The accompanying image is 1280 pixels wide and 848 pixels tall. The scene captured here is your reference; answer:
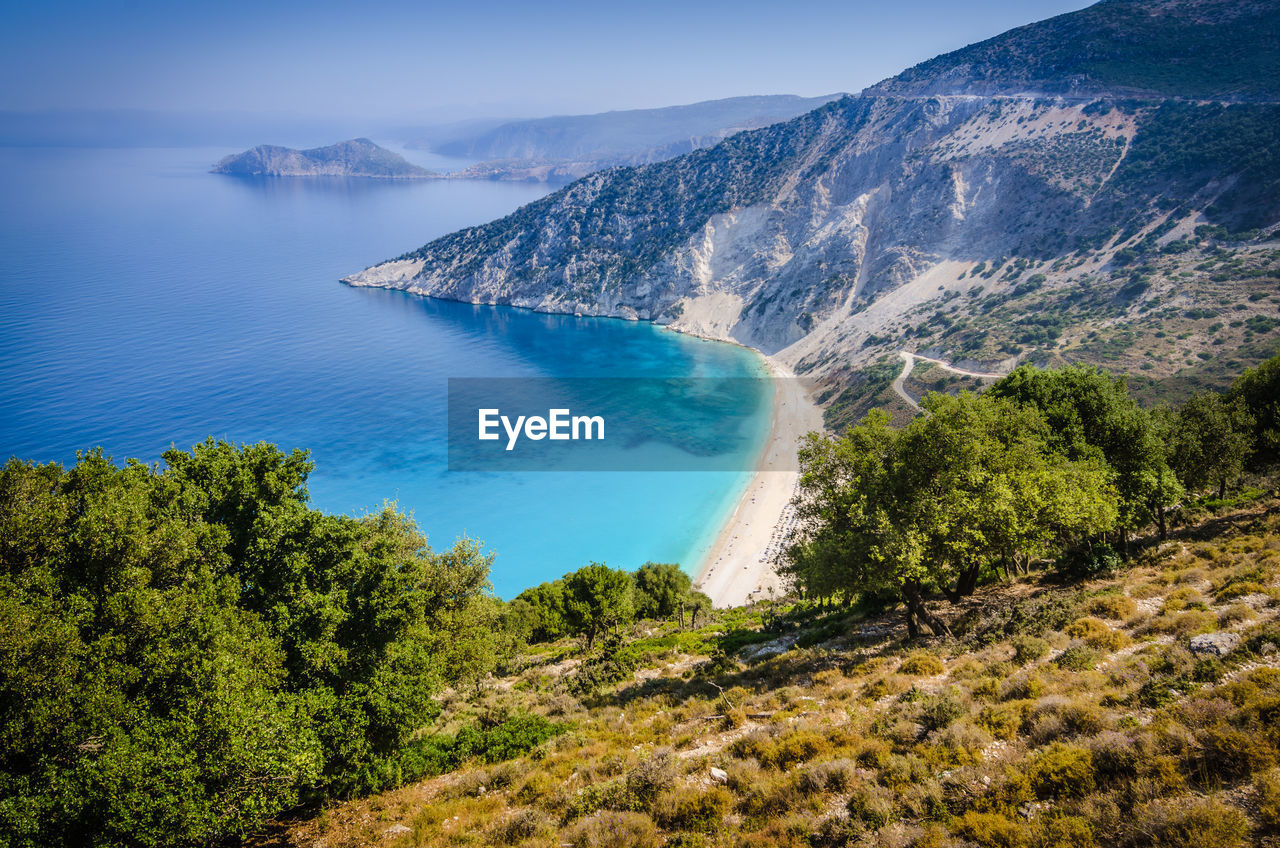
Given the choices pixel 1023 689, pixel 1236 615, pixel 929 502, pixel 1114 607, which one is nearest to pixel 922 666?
pixel 1023 689

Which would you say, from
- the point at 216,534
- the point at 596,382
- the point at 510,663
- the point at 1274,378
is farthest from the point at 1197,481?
the point at 596,382

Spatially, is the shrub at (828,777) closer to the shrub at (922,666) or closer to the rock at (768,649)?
the shrub at (922,666)

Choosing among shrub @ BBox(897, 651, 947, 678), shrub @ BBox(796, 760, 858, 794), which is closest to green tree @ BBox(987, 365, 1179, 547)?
shrub @ BBox(897, 651, 947, 678)

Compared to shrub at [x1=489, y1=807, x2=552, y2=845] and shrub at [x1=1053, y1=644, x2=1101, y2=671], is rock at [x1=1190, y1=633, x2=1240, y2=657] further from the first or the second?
shrub at [x1=489, y1=807, x2=552, y2=845]

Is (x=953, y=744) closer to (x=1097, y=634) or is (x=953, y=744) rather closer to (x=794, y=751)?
(x=794, y=751)

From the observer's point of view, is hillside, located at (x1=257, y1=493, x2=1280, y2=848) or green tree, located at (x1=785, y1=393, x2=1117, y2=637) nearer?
hillside, located at (x1=257, y1=493, x2=1280, y2=848)

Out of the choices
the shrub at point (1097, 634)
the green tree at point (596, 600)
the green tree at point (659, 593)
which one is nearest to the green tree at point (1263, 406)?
the shrub at point (1097, 634)

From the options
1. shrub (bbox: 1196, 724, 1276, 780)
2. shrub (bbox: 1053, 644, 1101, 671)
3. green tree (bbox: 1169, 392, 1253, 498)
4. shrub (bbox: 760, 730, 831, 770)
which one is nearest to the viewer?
shrub (bbox: 1196, 724, 1276, 780)
